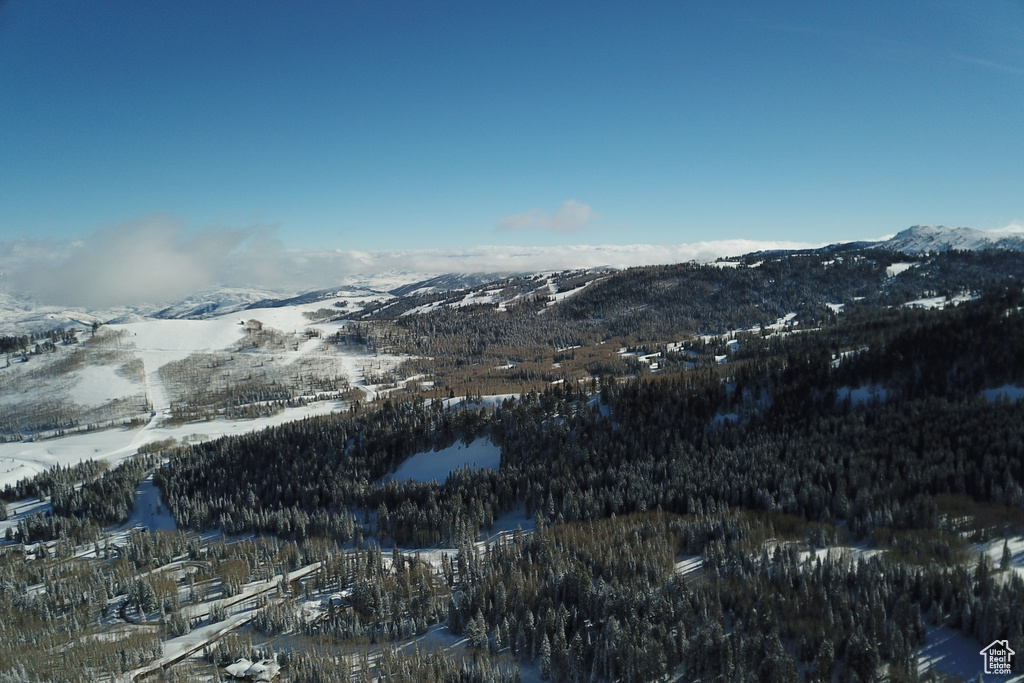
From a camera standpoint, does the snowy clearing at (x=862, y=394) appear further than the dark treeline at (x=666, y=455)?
Yes

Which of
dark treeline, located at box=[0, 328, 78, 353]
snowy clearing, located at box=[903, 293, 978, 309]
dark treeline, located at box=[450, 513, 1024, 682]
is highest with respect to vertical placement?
dark treeline, located at box=[0, 328, 78, 353]

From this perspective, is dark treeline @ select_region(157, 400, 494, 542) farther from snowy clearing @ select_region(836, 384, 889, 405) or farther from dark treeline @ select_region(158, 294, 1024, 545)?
snowy clearing @ select_region(836, 384, 889, 405)

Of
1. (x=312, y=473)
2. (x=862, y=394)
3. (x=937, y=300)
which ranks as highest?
(x=937, y=300)

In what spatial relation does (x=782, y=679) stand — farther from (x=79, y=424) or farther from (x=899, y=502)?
(x=79, y=424)

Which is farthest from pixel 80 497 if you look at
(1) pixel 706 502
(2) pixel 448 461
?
(1) pixel 706 502

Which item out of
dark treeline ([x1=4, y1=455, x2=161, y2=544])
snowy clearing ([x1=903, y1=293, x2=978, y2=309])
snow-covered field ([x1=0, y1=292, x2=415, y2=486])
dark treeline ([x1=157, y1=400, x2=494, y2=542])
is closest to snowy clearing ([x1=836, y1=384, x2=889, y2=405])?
dark treeline ([x1=157, y1=400, x2=494, y2=542])

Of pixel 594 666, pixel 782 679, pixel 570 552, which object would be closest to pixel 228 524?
pixel 570 552

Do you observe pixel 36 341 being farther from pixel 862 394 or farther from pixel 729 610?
pixel 862 394

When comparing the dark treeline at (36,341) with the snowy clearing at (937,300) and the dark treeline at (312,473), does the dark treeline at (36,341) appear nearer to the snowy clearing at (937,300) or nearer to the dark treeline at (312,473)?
the dark treeline at (312,473)

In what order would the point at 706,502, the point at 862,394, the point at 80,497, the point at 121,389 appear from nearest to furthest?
the point at 706,502, the point at 862,394, the point at 80,497, the point at 121,389

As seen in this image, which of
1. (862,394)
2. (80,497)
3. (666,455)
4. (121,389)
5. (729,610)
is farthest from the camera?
(121,389)

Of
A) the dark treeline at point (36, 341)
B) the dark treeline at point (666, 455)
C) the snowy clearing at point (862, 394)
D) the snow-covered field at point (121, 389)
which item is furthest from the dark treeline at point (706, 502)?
the dark treeline at point (36, 341)

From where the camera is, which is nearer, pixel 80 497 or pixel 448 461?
pixel 448 461
